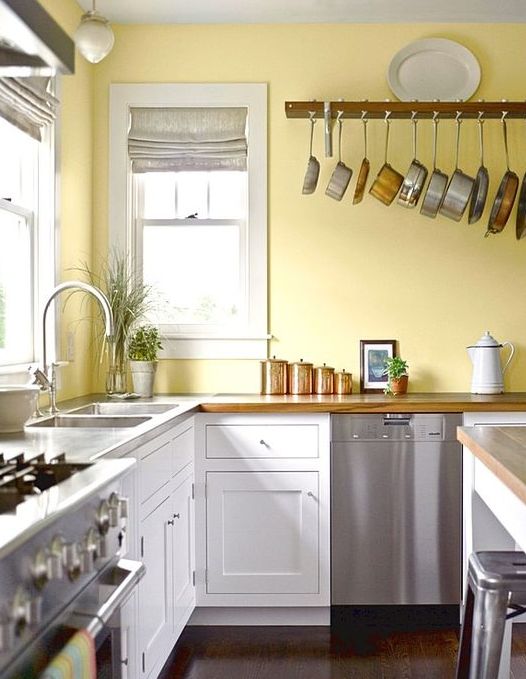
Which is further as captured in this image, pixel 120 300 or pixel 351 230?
pixel 351 230

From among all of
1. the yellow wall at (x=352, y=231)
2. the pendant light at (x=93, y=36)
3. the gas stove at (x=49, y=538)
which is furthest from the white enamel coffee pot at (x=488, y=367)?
the gas stove at (x=49, y=538)

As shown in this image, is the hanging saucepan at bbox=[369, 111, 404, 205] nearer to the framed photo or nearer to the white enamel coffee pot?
the framed photo

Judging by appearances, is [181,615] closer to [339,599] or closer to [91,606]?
[339,599]

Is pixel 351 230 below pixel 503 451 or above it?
above

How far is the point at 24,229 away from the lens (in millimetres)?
3473

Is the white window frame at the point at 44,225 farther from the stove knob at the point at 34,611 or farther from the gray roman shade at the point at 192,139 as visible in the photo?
the stove knob at the point at 34,611

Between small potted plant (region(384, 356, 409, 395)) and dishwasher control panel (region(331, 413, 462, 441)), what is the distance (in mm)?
443

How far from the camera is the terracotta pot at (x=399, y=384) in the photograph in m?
3.97

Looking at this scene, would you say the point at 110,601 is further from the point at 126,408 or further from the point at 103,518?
the point at 126,408

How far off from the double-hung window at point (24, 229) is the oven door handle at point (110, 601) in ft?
4.97

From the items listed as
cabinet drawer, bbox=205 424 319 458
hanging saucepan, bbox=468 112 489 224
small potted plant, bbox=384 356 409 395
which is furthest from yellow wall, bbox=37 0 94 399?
hanging saucepan, bbox=468 112 489 224

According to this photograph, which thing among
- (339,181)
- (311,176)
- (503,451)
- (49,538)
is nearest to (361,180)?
(339,181)

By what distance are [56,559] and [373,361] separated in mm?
2875

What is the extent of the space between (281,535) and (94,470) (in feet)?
6.12
